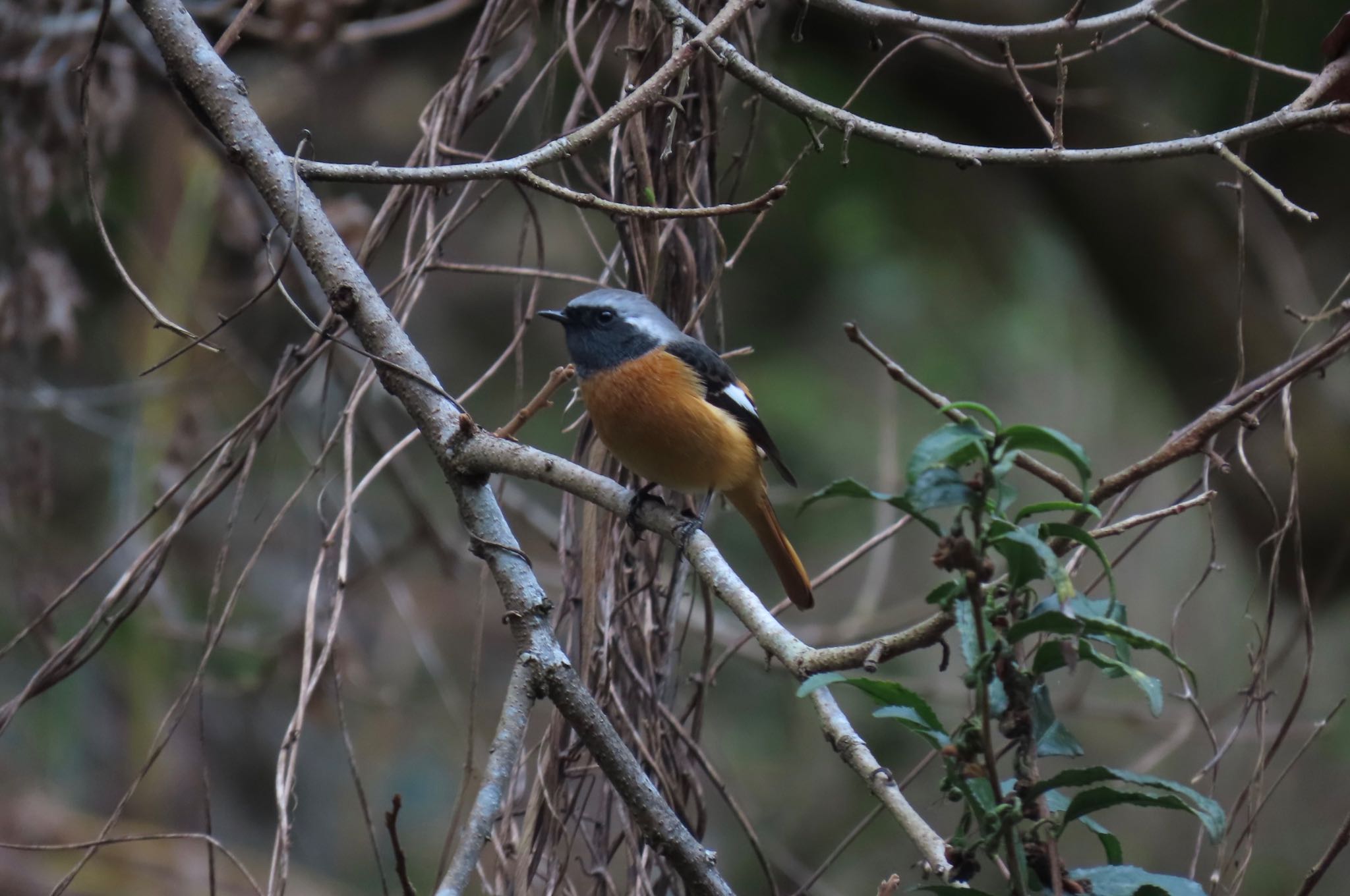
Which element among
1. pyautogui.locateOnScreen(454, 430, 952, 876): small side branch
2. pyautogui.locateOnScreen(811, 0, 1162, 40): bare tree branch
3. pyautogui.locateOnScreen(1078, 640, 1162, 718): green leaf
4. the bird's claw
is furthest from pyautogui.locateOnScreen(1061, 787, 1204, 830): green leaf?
pyautogui.locateOnScreen(811, 0, 1162, 40): bare tree branch

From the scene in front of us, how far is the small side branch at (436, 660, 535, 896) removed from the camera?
5.38ft

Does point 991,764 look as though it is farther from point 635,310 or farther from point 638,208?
point 635,310

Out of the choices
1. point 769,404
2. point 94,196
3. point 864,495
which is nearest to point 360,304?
point 94,196

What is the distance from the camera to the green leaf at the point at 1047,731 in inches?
58.5

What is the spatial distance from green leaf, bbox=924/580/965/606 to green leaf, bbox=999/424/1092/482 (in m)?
0.18

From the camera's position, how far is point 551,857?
2.22m

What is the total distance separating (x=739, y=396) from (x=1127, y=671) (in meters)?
2.21

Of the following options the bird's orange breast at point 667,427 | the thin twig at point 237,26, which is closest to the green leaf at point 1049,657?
the bird's orange breast at point 667,427

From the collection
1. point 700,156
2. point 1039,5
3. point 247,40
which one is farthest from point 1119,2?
point 247,40

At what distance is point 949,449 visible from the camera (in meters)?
1.34

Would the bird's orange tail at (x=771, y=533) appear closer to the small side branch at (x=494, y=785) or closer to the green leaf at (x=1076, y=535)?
the small side branch at (x=494, y=785)

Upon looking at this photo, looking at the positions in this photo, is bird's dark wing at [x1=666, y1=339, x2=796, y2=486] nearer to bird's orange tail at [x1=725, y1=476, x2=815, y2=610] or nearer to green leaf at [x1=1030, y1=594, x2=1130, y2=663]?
bird's orange tail at [x1=725, y1=476, x2=815, y2=610]

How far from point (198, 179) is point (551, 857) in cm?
497

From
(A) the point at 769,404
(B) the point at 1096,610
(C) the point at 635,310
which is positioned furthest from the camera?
(A) the point at 769,404
